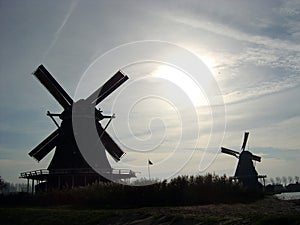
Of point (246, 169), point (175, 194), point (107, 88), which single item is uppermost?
point (107, 88)

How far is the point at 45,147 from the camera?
141 ft

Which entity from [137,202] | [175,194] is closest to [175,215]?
[175,194]

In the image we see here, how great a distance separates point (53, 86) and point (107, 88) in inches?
207

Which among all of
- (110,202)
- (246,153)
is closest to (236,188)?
(110,202)

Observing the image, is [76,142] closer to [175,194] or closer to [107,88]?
[107,88]

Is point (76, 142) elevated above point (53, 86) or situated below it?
below

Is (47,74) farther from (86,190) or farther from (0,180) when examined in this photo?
(0,180)

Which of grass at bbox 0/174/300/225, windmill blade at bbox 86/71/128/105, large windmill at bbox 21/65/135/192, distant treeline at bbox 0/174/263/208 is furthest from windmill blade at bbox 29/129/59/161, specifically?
distant treeline at bbox 0/174/263/208

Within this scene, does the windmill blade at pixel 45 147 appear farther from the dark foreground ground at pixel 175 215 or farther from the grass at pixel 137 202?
the dark foreground ground at pixel 175 215

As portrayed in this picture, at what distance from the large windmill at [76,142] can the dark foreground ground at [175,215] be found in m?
14.5

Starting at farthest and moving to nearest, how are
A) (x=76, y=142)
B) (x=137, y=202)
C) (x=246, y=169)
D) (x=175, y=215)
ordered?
1. (x=246, y=169)
2. (x=76, y=142)
3. (x=137, y=202)
4. (x=175, y=215)

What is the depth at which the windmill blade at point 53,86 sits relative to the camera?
4231cm

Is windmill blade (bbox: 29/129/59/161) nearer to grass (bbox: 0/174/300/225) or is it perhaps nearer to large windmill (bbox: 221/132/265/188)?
grass (bbox: 0/174/300/225)

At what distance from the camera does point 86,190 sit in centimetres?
3192
